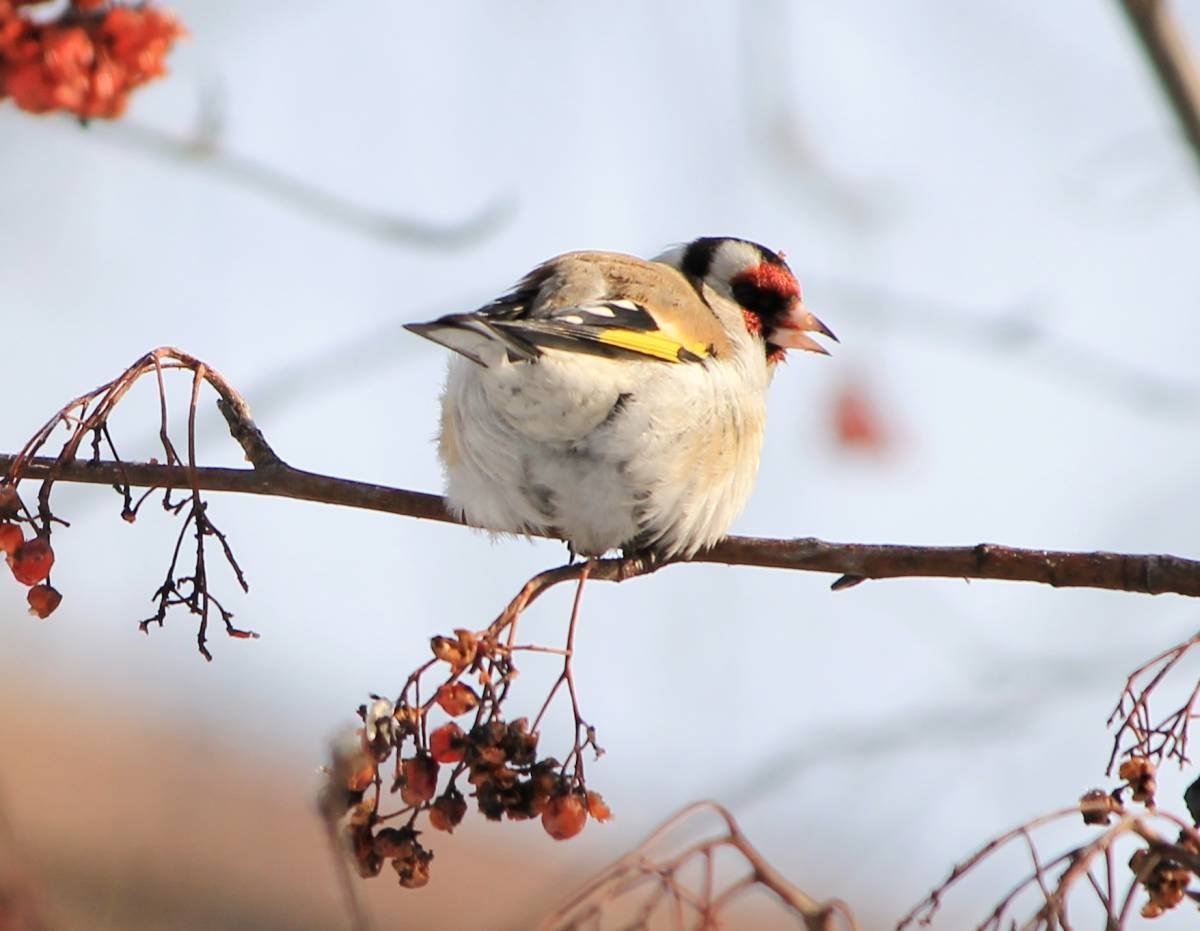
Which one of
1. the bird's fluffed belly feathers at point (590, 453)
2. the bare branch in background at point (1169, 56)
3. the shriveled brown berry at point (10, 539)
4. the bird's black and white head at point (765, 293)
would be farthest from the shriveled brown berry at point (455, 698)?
the bird's black and white head at point (765, 293)

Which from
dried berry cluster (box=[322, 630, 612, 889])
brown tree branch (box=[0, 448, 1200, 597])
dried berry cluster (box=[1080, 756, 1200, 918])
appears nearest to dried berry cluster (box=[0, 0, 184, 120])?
brown tree branch (box=[0, 448, 1200, 597])

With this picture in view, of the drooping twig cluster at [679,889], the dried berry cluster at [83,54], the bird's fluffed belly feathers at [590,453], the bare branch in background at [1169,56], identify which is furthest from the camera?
the bird's fluffed belly feathers at [590,453]

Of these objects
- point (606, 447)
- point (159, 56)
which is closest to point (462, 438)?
point (606, 447)

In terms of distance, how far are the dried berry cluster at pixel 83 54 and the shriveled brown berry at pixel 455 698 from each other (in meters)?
1.57

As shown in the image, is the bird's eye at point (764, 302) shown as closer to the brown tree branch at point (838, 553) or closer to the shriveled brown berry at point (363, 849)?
the brown tree branch at point (838, 553)

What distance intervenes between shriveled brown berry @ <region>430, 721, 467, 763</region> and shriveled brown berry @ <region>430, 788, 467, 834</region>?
0.05 m

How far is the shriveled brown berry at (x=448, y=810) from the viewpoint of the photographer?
255cm

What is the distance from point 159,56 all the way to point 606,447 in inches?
49.3

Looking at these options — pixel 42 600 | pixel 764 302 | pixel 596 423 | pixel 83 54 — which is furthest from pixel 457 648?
pixel 764 302

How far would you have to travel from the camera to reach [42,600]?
108 inches

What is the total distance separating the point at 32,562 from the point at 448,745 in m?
0.75

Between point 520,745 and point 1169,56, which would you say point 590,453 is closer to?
point 520,745

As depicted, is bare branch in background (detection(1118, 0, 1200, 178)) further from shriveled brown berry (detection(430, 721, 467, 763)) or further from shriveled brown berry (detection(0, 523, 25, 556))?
shriveled brown berry (detection(0, 523, 25, 556))

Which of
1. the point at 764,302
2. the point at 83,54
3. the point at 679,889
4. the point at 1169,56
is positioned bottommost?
the point at 679,889
